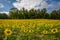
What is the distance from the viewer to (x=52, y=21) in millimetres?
1845

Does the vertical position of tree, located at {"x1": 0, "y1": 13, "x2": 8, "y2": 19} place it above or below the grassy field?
above

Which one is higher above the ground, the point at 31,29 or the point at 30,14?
the point at 30,14

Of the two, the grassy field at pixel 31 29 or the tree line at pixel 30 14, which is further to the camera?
the tree line at pixel 30 14

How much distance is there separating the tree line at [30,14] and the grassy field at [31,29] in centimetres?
4

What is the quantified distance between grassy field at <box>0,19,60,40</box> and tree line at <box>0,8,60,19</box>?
0.13 ft

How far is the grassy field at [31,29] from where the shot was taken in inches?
66.8

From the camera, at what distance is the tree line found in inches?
71.0

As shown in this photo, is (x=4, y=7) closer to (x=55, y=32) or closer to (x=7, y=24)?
(x=7, y=24)

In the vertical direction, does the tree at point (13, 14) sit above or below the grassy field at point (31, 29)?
above

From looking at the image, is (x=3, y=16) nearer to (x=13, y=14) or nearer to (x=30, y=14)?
(x=13, y=14)

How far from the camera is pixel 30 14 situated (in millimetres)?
1846

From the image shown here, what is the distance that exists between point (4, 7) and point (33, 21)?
1.22ft

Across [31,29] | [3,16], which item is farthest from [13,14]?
[31,29]

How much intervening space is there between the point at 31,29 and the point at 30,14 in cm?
19
